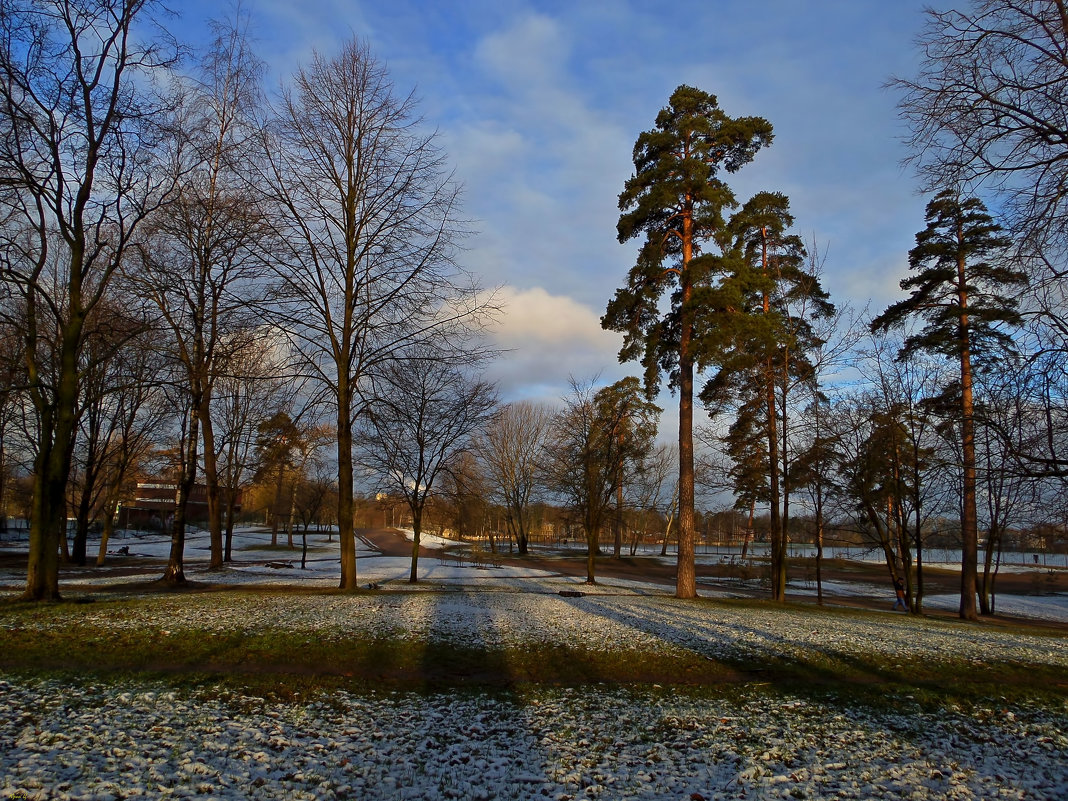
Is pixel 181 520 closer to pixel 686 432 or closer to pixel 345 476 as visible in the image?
pixel 345 476

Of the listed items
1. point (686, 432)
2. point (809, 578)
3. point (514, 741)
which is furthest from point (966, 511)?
point (809, 578)

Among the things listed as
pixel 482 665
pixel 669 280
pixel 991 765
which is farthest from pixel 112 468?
pixel 991 765

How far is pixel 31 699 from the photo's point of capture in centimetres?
558

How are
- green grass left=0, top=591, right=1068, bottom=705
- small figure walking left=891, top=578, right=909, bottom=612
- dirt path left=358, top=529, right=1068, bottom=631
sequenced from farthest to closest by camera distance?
dirt path left=358, top=529, right=1068, bottom=631
small figure walking left=891, top=578, right=909, bottom=612
green grass left=0, top=591, right=1068, bottom=705

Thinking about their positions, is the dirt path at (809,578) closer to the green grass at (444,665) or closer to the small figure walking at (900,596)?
the small figure walking at (900,596)

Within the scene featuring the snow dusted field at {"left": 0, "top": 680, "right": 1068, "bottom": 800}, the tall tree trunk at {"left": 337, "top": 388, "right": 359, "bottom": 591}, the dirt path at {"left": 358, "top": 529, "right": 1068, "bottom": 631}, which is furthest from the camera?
the dirt path at {"left": 358, "top": 529, "right": 1068, "bottom": 631}

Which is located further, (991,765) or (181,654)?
(181,654)

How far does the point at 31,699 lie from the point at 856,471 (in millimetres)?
21380

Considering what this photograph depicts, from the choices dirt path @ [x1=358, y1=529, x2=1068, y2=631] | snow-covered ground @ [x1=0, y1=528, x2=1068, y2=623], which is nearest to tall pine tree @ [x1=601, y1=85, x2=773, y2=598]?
snow-covered ground @ [x1=0, y1=528, x2=1068, y2=623]

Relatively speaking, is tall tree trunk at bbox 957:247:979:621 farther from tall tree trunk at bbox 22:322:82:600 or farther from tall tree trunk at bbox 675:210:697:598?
tall tree trunk at bbox 22:322:82:600

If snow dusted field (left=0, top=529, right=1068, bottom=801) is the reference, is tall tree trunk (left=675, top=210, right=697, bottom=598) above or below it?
above

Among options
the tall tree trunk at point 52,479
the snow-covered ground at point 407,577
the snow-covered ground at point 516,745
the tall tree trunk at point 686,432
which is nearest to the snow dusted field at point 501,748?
the snow-covered ground at point 516,745

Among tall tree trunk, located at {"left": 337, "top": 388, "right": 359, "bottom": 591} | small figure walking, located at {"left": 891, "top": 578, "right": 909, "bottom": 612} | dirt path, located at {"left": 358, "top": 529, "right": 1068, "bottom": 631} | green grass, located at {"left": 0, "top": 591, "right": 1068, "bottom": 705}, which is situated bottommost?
dirt path, located at {"left": 358, "top": 529, "right": 1068, "bottom": 631}

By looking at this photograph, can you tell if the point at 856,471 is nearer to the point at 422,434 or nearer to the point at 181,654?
the point at 422,434
